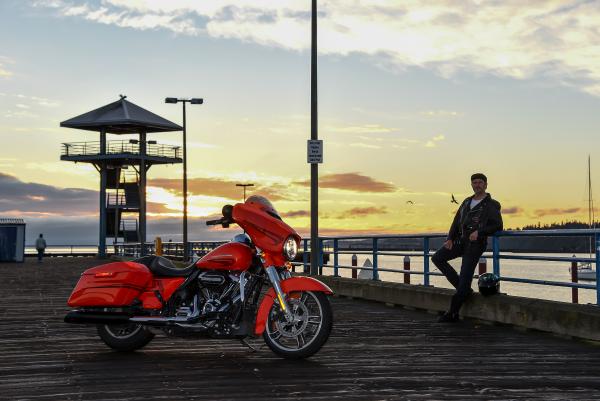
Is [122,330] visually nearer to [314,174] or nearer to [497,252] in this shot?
[497,252]

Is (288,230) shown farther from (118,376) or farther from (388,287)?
(388,287)

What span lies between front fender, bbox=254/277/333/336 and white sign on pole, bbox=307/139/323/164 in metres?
12.0

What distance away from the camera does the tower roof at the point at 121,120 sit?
2655 inches

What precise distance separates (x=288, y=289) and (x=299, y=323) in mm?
373

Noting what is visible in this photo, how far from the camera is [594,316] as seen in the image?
9648mm

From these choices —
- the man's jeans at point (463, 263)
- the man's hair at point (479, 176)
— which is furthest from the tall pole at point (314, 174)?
the man's hair at point (479, 176)

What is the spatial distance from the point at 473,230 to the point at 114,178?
63.8 m

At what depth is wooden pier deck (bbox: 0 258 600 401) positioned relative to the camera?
21.6 feet

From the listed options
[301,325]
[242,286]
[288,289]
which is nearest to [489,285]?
[301,325]

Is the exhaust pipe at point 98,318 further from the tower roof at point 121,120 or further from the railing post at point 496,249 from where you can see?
the tower roof at point 121,120

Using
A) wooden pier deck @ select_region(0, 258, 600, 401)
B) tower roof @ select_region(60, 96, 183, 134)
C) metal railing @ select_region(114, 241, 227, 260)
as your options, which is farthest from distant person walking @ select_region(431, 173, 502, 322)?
tower roof @ select_region(60, 96, 183, 134)

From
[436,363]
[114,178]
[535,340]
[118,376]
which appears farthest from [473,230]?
[114,178]

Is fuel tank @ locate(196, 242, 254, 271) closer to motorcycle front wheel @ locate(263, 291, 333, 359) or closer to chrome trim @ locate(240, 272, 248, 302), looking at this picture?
chrome trim @ locate(240, 272, 248, 302)

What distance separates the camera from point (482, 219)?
1139 cm
